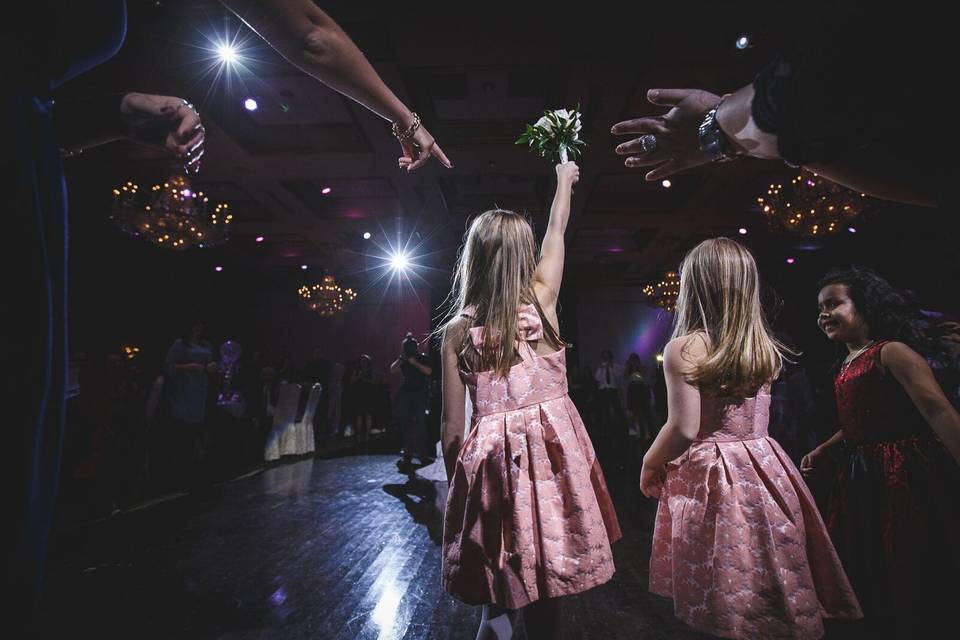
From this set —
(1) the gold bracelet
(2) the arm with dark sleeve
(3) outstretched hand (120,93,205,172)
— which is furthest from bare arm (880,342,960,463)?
(3) outstretched hand (120,93,205,172)

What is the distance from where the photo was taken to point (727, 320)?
190 centimetres

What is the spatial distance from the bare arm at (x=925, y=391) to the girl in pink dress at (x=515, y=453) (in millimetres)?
1363

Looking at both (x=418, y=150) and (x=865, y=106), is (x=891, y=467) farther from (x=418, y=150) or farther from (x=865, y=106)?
(x=418, y=150)

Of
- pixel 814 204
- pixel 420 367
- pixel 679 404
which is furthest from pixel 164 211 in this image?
pixel 814 204

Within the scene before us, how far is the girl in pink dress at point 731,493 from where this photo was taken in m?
1.52

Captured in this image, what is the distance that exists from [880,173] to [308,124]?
25.3 feet

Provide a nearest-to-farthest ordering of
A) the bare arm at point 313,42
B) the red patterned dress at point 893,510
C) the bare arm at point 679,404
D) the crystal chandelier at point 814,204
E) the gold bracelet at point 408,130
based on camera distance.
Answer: the bare arm at point 313,42
the gold bracelet at point 408,130
the bare arm at point 679,404
the red patterned dress at point 893,510
the crystal chandelier at point 814,204

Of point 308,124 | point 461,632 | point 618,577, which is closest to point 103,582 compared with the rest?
point 461,632

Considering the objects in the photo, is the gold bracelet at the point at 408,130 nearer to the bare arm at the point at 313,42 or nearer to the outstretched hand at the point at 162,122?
the bare arm at the point at 313,42

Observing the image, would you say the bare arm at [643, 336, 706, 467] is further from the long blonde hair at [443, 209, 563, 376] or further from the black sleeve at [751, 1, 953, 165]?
the black sleeve at [751, 1, 953, 165]

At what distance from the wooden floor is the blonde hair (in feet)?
5.05

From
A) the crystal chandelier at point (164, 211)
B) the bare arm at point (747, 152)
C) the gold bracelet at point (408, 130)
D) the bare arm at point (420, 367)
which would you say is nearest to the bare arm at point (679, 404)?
the bare arm at point (747, 152)

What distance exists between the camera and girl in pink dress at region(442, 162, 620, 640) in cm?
147

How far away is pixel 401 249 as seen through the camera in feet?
42.8
